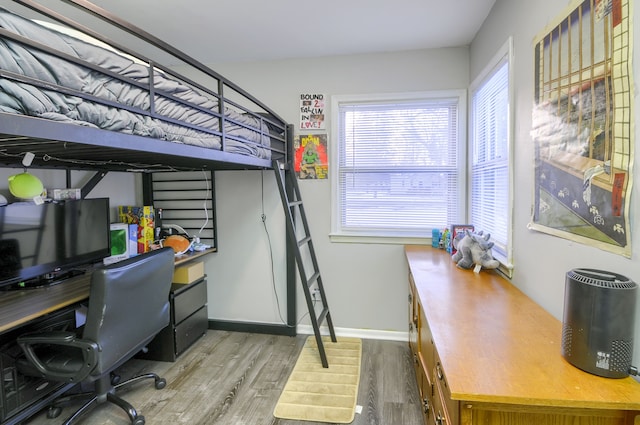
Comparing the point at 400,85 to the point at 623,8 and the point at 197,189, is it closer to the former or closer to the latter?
the point at 623,8

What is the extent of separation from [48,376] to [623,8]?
9.16ft

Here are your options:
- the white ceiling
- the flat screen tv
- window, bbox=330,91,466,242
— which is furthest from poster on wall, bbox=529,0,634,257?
the flat screen tv

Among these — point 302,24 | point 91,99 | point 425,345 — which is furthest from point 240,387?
point 302,24

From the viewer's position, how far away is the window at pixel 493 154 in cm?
199

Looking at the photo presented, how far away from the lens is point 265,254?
3.12 meters

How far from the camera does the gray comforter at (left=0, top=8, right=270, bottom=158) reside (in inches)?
35.5

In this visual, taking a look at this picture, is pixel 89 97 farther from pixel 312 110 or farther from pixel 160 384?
pixel 312 110

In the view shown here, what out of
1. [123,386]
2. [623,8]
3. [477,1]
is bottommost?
[123,386]

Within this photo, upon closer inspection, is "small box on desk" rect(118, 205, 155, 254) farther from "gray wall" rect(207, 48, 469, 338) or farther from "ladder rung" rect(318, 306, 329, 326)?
"ladder rung" rect(318, 306, 329, 326)

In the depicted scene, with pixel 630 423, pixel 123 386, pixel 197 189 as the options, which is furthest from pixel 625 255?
pixel 197 189

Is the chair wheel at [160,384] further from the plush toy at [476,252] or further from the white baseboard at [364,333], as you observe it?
the plush toy at [476,252]

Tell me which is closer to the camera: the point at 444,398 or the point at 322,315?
the point at 444,398

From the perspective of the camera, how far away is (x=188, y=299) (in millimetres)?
2795

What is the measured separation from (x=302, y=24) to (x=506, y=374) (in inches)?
92.3
